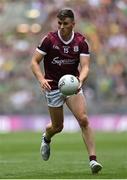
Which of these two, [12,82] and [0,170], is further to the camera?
[12,82]

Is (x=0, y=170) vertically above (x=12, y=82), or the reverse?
(x=0, y=170)

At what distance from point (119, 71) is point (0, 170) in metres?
18.5

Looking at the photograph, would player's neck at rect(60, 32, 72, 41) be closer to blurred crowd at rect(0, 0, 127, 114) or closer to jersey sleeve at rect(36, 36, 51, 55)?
jersey sleeve at rect(36, 36, 51, 55)

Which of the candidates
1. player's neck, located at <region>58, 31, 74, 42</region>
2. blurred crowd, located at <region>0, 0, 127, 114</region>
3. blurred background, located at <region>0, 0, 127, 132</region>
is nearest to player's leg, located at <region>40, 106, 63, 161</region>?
player's neck, located at <region>58, 31, 74, 42</region>

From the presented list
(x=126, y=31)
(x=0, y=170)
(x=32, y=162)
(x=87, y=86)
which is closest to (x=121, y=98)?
(x=87, y=86)

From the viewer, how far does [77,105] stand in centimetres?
1006

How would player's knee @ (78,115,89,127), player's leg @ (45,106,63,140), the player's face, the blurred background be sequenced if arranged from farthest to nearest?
1. the blurred background
2. player's leg @ (45,106,63,140)
3. player's knee @ (78,115,89,127)
4. the player's face

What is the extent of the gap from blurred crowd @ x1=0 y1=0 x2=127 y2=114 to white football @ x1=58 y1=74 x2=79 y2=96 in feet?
56.9

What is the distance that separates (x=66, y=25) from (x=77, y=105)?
3.94ft

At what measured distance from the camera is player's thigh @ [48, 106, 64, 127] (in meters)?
10.6

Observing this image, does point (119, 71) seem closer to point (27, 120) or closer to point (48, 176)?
point (27, 120)

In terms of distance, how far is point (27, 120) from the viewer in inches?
1099

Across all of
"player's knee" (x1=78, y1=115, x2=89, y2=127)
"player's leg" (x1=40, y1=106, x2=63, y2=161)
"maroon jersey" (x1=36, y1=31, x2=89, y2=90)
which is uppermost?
"maroon jersey" (x1=36, y1=31, x2=89, y2=90)

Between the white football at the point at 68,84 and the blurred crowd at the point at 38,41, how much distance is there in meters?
17.4
